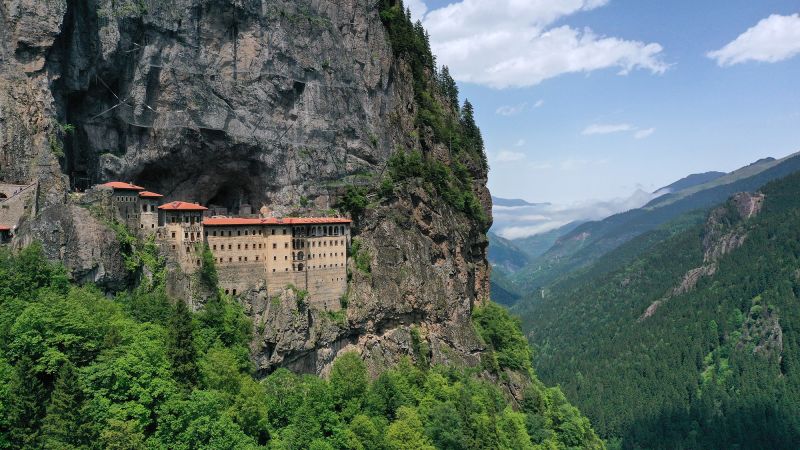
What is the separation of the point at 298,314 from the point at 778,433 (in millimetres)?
108218

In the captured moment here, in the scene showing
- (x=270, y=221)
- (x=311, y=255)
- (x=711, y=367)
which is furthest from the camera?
(x=711, y=367)

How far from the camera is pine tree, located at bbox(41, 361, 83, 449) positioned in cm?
4300

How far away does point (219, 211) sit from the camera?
3002 inches

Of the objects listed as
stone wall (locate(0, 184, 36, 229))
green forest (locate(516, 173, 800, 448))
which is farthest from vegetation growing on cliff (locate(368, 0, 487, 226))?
green forest (locate(516, 173, 800, 448))

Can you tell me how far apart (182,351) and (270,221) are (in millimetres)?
18122

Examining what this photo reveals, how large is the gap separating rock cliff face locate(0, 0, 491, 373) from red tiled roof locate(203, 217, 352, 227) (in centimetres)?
483

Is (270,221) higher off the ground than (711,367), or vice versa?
(270,221)

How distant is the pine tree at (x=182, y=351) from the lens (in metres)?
53.2

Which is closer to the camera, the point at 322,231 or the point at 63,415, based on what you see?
the point at 63,415

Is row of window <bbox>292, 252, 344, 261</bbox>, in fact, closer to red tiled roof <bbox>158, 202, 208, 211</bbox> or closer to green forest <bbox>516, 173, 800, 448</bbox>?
red tiled roof <bbox>158, 202, 208, 211</bbox>

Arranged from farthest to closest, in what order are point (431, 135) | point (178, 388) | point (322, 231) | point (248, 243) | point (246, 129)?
point (431, 135)
point (246, 129)
point (322, 231)
point (248, 243)
point (178, 388)

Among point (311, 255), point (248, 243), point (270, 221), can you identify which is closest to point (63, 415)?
point (248, 243)

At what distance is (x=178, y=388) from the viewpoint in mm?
51594

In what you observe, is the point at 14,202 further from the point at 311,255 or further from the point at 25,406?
the point at 311,255
